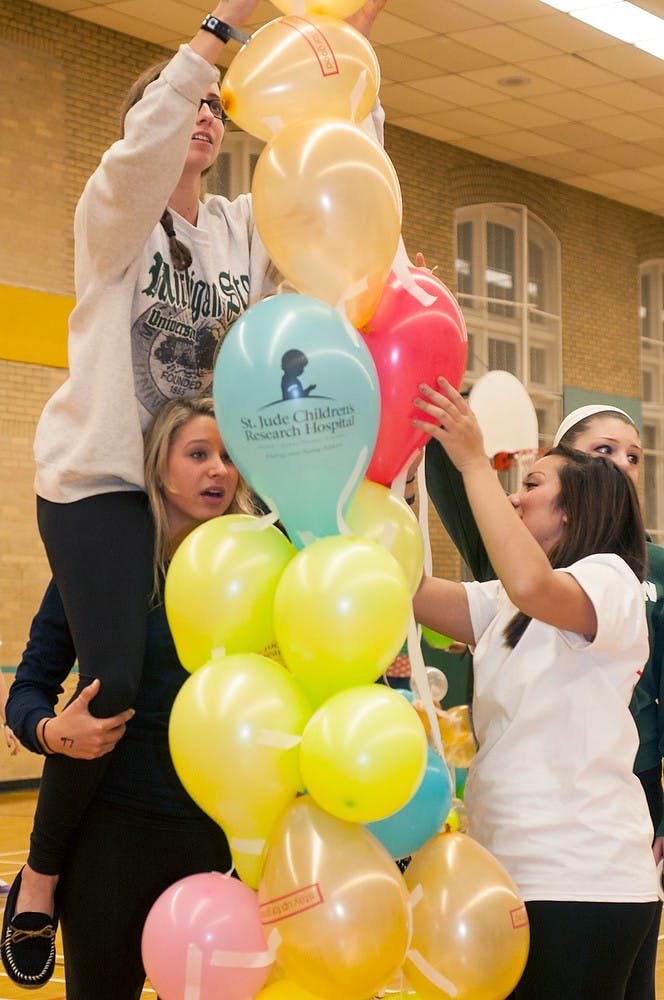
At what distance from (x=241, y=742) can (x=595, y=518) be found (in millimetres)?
860

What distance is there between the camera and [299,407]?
1.83 meters

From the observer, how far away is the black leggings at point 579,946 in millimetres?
2068

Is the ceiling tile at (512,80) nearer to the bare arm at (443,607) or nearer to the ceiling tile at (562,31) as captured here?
the ceiling tile at (562,31)

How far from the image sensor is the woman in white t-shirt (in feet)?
6.76

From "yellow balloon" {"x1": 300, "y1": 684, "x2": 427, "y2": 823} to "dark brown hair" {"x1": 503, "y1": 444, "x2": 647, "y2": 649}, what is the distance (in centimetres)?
59

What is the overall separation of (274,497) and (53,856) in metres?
0.82

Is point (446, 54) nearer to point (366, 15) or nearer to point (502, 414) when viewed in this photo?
point (502, 414)

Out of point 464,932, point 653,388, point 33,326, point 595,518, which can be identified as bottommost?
point 464,932

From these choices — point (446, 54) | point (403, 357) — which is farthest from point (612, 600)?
point (446, 54)

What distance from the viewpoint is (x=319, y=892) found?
5.64 ft

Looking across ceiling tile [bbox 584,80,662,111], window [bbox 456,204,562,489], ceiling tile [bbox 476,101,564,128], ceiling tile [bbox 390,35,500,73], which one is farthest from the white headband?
window [bbox 456,204,562,489]

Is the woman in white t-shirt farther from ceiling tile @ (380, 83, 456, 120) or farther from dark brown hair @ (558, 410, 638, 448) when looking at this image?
ceiling tile @ (380, 83, 456, 120)

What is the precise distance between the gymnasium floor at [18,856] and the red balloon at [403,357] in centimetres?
279

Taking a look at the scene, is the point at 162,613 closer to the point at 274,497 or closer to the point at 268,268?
the point at 274,497
